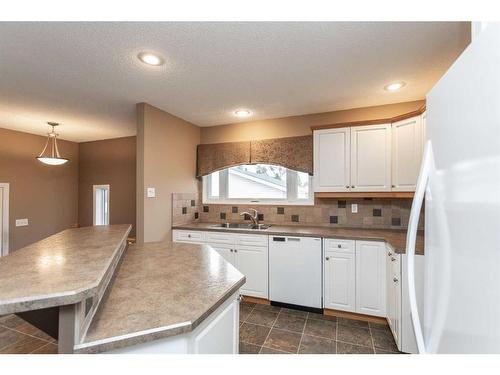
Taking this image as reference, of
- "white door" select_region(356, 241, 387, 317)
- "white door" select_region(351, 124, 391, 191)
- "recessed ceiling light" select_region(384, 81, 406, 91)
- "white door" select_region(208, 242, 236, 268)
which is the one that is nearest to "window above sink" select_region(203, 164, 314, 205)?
"white door" select_region(351, 124, 391, 191)

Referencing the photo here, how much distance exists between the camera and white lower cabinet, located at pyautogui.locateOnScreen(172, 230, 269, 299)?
9.11 feet

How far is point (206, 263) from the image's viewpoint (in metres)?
1.46

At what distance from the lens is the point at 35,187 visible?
13.9 ft

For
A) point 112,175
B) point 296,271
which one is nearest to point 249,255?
point 296,271

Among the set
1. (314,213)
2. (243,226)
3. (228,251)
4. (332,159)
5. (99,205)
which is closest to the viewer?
(332,159)

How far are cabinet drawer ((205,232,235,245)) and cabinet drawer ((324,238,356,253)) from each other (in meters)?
1.08

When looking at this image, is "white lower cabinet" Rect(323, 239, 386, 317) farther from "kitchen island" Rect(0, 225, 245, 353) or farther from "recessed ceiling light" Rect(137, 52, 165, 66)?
"recessed ceiling light" Rect(137, 52, 165, 66)

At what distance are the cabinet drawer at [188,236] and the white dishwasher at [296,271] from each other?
915 millimetres

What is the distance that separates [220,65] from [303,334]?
242 centimetres

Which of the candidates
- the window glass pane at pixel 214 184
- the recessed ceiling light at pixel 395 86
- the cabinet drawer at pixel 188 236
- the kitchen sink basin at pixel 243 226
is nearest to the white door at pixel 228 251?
the cabinet drawer at pixel 188 236

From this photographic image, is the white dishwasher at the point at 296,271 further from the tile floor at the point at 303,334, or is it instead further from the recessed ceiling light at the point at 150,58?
the recessed ceiling light at the point at 150,58

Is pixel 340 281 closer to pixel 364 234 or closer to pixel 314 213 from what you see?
pixel 364 234

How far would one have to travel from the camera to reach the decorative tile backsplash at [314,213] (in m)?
2.81
